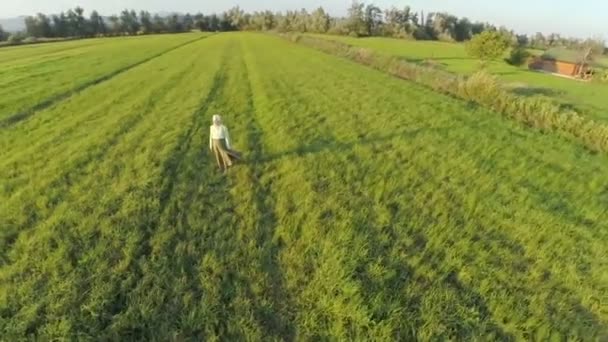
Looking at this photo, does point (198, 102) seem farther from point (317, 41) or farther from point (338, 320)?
point (317, 41)

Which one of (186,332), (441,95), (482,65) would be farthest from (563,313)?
(482,65)

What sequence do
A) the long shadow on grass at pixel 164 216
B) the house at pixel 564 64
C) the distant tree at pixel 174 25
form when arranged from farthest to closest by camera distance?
the distant tree at pixel 174 25 → the house at pixel 564 64 → the long shadow on grass at pixel 164 216

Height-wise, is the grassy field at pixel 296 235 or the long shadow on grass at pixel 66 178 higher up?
the long shadow on grass at pixel 66 178

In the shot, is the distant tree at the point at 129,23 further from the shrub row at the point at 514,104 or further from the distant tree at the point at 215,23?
the shrub row at the point at 514,104

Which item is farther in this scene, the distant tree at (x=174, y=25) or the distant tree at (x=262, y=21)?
the distant tree at (x=262, y=21)

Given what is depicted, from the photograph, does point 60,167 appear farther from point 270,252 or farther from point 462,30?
point 462,30

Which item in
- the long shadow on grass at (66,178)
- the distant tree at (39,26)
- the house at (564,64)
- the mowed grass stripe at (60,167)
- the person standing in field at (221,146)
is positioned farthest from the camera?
the distant tree at (39,26)

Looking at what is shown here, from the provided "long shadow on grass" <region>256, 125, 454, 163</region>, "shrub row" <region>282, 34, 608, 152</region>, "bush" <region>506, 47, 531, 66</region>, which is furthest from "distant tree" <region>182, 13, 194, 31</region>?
"long shadow on grass" <region>256, 125, 454, 163</region>

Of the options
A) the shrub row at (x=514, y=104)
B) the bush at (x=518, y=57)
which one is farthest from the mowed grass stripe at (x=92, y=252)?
the bush at (x=518, y=57)
